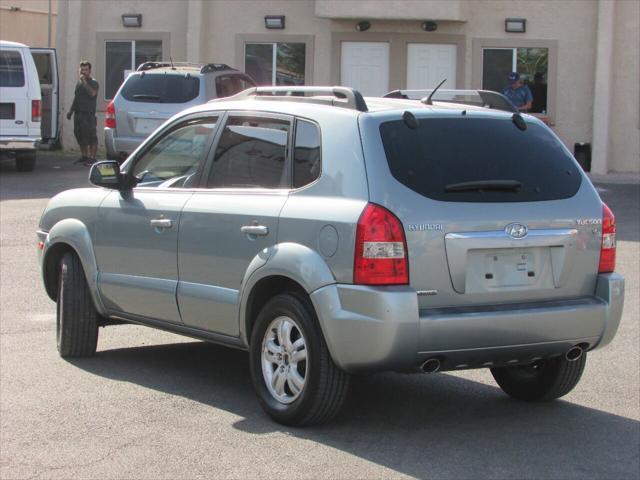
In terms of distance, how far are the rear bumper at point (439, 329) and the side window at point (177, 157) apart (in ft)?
5.29

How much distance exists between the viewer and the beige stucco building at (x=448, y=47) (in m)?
25.2

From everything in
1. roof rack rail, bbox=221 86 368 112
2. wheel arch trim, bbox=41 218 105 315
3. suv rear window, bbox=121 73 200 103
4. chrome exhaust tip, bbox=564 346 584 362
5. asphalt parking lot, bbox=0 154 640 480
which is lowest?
asphalt parking lot, bbox=0 154 640 480

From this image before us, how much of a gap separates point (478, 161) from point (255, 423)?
1809mm

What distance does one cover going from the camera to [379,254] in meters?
5.99

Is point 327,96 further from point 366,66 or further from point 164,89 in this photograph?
point 366,66

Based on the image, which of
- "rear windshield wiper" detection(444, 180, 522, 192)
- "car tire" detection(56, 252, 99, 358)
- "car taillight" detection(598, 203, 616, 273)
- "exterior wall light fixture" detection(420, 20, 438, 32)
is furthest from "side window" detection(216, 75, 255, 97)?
"rear windshield wiper" detection(444, 180, 522, 192)

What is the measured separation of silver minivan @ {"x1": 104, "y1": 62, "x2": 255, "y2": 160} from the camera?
64.2 ft

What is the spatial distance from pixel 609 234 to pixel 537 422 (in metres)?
1.08

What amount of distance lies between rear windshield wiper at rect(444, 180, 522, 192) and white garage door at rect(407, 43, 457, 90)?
19.8 metres

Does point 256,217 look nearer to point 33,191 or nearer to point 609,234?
point 609,234

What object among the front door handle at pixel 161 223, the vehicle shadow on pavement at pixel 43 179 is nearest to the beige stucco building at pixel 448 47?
the vehicle shadow on pavement at pixel 43 179

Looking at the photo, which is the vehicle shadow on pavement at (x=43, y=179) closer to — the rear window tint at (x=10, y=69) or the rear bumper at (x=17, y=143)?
the rear bumper at (x=17, y=143)

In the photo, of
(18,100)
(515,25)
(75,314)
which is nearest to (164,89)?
(18,100)

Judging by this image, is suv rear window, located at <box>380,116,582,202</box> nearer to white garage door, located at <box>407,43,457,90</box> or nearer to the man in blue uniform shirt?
the man in blue uniform shirt
